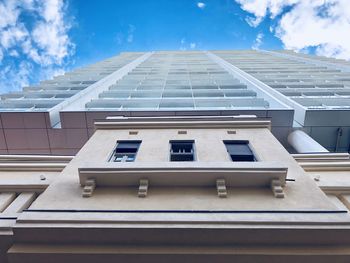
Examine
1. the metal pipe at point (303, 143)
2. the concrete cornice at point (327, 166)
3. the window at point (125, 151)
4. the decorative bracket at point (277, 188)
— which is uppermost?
the window at point (125, 151)

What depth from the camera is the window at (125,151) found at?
934cm

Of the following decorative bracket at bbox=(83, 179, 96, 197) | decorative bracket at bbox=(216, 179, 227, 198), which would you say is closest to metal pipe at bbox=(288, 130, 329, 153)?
decorative bracket at bbox=(216, 179, 227, 198)

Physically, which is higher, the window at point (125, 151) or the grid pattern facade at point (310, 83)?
the grid pattern facade at point (310, 83)

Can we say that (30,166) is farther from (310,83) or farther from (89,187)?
(310,83)

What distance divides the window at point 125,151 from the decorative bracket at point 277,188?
4572 millimetres

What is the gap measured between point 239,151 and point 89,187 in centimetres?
525

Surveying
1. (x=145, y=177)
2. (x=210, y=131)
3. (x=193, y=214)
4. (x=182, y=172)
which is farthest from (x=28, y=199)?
(x=210, y=131)

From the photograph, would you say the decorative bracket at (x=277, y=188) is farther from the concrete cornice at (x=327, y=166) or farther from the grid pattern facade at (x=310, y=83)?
the grid pattern facade at (x=310, y=83)

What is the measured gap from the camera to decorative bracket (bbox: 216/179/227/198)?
7116mm

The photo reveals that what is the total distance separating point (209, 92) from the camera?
21.1 m

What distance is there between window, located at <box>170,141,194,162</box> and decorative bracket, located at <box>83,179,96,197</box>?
9.09 ft

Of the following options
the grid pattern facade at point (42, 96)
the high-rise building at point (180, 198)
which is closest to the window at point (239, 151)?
the high-rise building at point (180, 198)

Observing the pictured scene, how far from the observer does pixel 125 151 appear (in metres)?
10.0

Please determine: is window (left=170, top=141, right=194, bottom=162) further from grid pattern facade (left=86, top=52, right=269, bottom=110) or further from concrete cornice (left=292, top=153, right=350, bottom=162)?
grid pattern facade (left=86, top=52, right=269, bottom=110)
